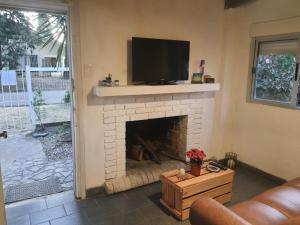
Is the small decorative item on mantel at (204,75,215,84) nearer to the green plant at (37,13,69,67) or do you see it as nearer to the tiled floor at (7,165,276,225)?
the tiled floor at (7,165,276,225)

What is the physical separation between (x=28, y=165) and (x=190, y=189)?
2.45 meters

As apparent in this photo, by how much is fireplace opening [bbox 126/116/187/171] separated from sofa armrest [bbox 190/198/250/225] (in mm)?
1654

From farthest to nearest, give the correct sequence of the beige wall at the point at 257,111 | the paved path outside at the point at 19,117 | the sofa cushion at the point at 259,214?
1. the paved path outside at the point at 19,117
2. the beige wall at the point at 257,111
3. the sofa cushion at the point at 259,214

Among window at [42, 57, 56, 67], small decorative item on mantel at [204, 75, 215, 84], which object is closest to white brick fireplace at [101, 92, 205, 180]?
small decorative item on mantel at [204, 75, 215, 84]

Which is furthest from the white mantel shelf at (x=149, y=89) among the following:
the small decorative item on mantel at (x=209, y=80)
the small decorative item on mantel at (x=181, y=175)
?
the small decorative item on mantel at (x=181, y=175)

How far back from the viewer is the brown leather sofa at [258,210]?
4.30 ft

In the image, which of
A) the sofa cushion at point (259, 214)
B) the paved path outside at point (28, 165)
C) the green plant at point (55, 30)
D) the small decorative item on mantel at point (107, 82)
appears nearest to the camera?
the sofa cushion at point (259, 214)

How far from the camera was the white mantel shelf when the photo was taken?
2385 mm

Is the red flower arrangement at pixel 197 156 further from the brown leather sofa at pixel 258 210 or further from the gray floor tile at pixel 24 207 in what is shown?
the gray floor tile at pixel 24 207

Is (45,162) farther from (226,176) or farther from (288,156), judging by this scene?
(288,156)

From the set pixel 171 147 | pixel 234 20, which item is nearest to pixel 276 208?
pixel 171 147

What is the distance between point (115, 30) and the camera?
251 centimetres

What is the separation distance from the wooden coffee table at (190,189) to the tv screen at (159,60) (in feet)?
3.56

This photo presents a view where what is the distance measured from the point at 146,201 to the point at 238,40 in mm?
2395
